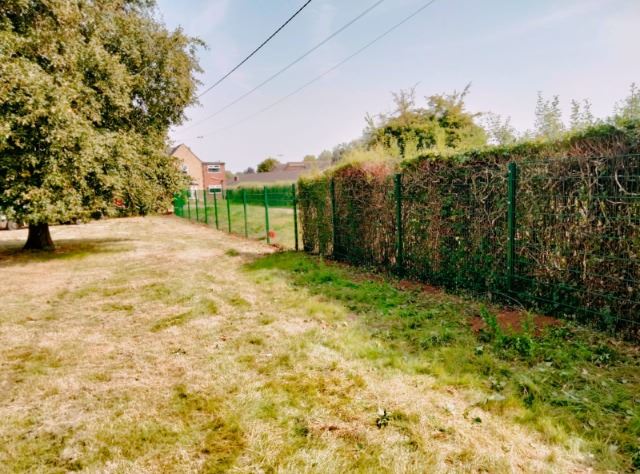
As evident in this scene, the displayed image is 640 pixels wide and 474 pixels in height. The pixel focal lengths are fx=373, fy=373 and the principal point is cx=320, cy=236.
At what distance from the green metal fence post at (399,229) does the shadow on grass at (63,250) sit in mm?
8978

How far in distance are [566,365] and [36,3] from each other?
39.9 feet

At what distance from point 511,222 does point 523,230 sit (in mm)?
180

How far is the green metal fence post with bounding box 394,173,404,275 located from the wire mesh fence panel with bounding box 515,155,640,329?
2145 mm

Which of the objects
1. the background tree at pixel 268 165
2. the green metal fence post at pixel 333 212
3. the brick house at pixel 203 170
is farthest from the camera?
the background tree at pixel 268 165

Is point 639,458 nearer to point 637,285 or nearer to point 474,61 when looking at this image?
point 637,285

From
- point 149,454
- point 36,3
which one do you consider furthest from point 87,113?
point 149,454

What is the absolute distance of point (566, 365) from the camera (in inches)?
129

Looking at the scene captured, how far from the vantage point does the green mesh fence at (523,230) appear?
12.3ft

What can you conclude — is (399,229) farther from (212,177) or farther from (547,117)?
(212,177)

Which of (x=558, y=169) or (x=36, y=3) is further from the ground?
(x=36, y=3)

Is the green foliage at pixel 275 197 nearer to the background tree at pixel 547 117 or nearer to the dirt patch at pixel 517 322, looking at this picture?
the background tree at pixel 547 117

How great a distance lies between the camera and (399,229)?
655cm

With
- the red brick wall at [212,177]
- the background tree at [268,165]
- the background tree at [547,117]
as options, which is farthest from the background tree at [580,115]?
the background tree at [268,165]

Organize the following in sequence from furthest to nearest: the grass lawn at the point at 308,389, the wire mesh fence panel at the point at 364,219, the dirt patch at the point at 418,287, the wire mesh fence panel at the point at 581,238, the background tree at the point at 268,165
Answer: the background tree at the point at 268,165 → the wire mesh fence panel at the point at 364,219 → the dirt patch at the point at 418,287 → the wire mesh fence panel at the point at 581,238 → the grass lawn at the point at 308,389
